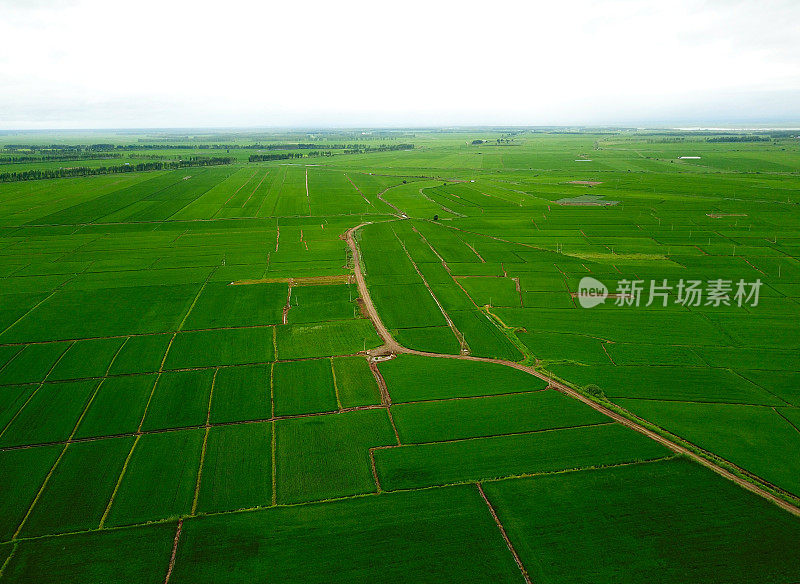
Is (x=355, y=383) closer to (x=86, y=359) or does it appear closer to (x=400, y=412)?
(x=400, y=412)

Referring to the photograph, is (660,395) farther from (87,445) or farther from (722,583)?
(87,445)

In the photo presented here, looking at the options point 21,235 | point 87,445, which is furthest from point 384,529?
point 21,235

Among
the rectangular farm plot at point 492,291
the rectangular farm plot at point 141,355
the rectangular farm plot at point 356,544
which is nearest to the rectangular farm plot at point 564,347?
the rectangular farm plot at point 492,291

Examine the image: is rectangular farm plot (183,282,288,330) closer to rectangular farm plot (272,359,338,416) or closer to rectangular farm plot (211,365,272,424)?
rectangular farm plot (211,365,272,424)

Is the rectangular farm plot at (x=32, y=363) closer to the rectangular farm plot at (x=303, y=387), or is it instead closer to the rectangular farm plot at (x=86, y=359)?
the rectangular farm plot at (x=86, y=359)

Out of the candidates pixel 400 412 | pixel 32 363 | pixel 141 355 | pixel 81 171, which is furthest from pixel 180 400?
pixel 81 171
